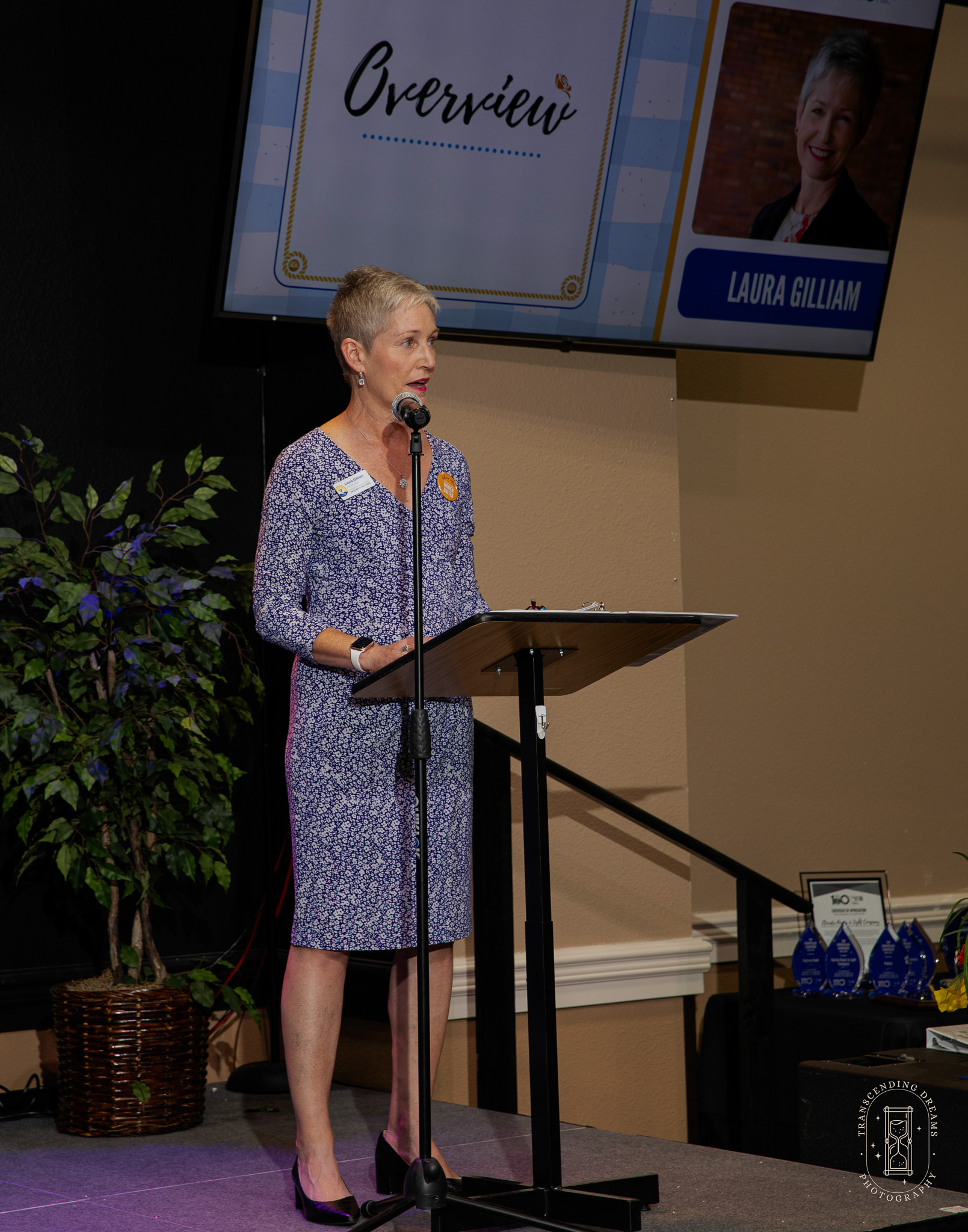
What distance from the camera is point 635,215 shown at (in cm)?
399

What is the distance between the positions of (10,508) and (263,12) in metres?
1.31

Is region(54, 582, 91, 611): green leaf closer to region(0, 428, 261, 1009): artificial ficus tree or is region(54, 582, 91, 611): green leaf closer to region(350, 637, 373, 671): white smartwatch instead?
region(0, 428, 261, 1009): artificial ficus tree

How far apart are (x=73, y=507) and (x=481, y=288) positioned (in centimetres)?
111

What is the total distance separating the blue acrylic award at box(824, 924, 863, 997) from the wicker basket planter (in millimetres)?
1788

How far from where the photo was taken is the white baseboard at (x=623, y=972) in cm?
399

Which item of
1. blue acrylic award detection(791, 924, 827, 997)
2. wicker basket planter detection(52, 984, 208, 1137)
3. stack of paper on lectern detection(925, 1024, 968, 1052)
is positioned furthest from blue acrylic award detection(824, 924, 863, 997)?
wicker basket planter detection(52, 984, 208, 1137)

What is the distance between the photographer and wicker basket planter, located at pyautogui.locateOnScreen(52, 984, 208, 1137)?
332cm

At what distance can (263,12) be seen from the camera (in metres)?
3.36

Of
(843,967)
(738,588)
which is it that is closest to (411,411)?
(843,967)

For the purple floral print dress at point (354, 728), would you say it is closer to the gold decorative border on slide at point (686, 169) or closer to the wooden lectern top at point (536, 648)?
the wooden lectern top at point (536, 648)

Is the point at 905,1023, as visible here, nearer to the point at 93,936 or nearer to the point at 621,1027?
the point at 621,1027

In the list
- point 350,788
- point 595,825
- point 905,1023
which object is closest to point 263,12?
point 350,788

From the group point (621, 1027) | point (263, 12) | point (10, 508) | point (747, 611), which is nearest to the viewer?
point (263, 12)

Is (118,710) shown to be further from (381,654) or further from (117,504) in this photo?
(381,654)
